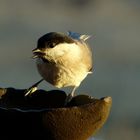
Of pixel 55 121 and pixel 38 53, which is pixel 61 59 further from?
pixel 55 121

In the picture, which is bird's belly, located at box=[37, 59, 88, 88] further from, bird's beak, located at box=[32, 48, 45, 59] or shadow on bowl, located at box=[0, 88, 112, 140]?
shadow on bowl, located at box=[0, 88, 112, 140]

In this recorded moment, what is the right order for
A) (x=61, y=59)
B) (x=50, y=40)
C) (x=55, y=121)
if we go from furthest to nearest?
(x=61, y=59) < (x=50, y=40) < (x=55, y=121)

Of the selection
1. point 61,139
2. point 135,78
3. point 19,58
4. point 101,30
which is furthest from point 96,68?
point 61,139

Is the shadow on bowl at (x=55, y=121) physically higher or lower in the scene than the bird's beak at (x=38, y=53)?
lower

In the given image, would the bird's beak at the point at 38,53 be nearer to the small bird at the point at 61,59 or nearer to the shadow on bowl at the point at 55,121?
the small bird at the point at 61,59

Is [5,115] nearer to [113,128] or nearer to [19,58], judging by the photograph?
[113,128]

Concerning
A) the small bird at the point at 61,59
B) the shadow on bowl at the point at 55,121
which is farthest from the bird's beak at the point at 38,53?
the shadow on bowl at the point at 55,121

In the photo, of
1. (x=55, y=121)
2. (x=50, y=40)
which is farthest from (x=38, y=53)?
(x=55, y=121)
